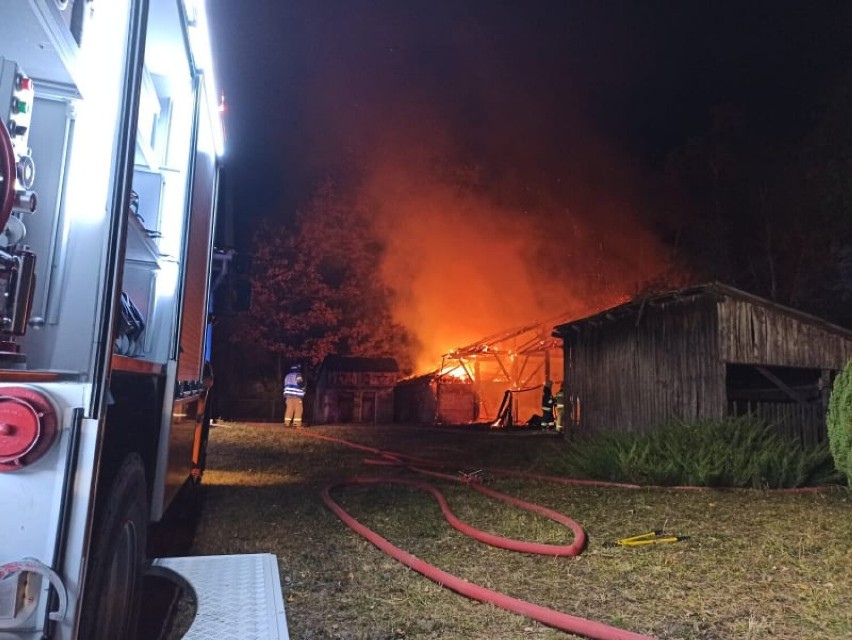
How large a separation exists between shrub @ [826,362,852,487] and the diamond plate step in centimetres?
610

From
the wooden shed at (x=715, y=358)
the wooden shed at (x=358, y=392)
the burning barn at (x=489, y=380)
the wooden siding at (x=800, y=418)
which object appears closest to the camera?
the wooden siding at (x=800, y=418)

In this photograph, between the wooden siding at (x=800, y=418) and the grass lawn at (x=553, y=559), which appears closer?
the grass lawn at (x=553, y=559)

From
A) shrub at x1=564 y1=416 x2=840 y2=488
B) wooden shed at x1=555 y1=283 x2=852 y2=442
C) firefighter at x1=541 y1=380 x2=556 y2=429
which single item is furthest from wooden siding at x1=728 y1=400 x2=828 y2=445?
firefighter at x1=541 y1=380 x2=556 y2=429

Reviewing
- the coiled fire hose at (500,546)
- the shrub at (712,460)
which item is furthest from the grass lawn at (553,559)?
the shrub at (712,460)

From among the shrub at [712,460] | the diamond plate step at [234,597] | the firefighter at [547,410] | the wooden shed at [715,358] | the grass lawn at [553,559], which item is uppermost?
the wooden shed at [715,358]

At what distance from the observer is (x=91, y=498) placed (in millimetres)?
1652

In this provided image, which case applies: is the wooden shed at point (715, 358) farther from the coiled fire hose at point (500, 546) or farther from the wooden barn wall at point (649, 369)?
the coiled fire hose at point (500, 546)

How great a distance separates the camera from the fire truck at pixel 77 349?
1543 mm

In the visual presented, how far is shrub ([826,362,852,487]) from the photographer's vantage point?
642 cm

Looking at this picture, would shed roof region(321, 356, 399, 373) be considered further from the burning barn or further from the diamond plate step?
the diamond plate step

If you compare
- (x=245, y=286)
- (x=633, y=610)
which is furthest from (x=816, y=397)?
(x=245, y=286)

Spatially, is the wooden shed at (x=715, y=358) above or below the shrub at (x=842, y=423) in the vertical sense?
above

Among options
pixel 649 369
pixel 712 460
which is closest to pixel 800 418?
pixel 649 369

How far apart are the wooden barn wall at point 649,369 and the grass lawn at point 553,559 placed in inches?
147
